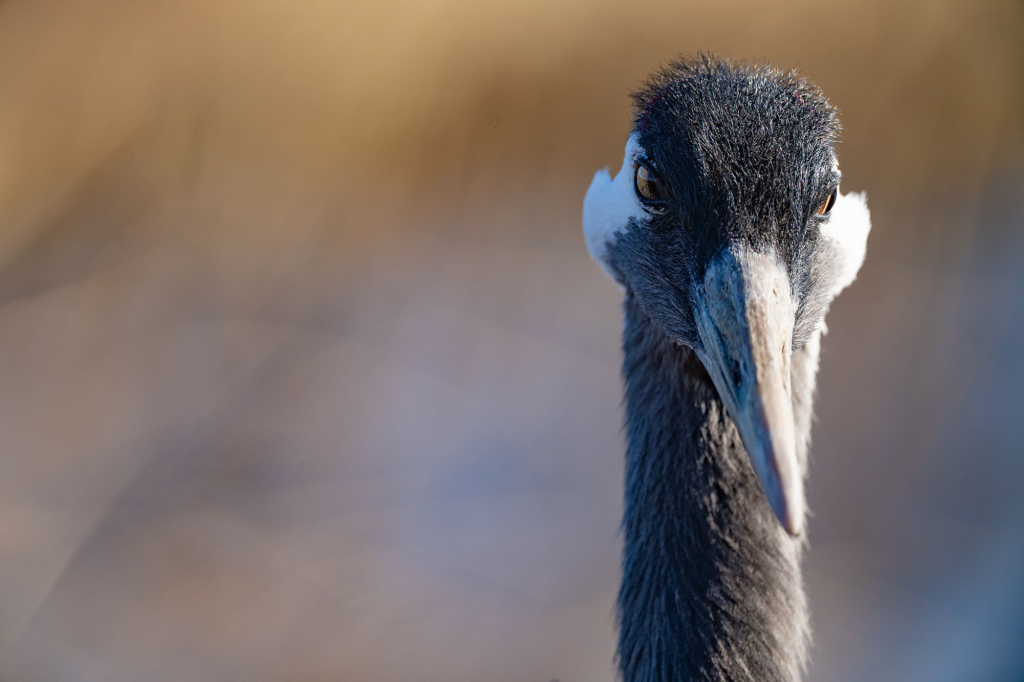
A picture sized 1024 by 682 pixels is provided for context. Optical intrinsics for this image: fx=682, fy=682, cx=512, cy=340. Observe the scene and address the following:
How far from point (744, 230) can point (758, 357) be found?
17cm

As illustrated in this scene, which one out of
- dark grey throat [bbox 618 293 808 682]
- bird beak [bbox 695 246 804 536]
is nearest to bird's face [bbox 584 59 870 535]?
bird beak [bbox 695 246 804 536]

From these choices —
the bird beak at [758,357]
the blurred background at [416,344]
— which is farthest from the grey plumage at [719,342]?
the blurred background at [416,344]

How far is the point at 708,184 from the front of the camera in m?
0.85

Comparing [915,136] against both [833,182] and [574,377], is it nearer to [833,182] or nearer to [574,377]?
[574,377]

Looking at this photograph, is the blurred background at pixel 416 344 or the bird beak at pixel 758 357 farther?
the blurred background at pixel 416 344

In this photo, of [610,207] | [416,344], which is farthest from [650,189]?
[416,344]

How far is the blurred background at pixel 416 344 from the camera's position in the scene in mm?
2166

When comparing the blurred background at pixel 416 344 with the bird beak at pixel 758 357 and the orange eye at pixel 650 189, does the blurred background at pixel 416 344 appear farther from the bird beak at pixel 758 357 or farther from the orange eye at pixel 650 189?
the bird beak at pixel 758 357

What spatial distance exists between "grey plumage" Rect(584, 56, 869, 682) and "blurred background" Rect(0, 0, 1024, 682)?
1.28 metres

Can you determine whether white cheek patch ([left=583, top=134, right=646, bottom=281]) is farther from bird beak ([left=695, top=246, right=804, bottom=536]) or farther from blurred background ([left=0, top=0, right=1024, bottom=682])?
blurred background ([left=0, top=0, right=1024, bottom=682])

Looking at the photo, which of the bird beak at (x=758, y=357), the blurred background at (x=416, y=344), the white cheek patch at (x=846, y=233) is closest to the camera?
the bird beak at (x=758, y=357)

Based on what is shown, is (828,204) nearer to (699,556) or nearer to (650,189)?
(650,189)

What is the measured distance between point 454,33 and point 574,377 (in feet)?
4.02

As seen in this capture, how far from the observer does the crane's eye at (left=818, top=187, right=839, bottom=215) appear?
2.95 ft
